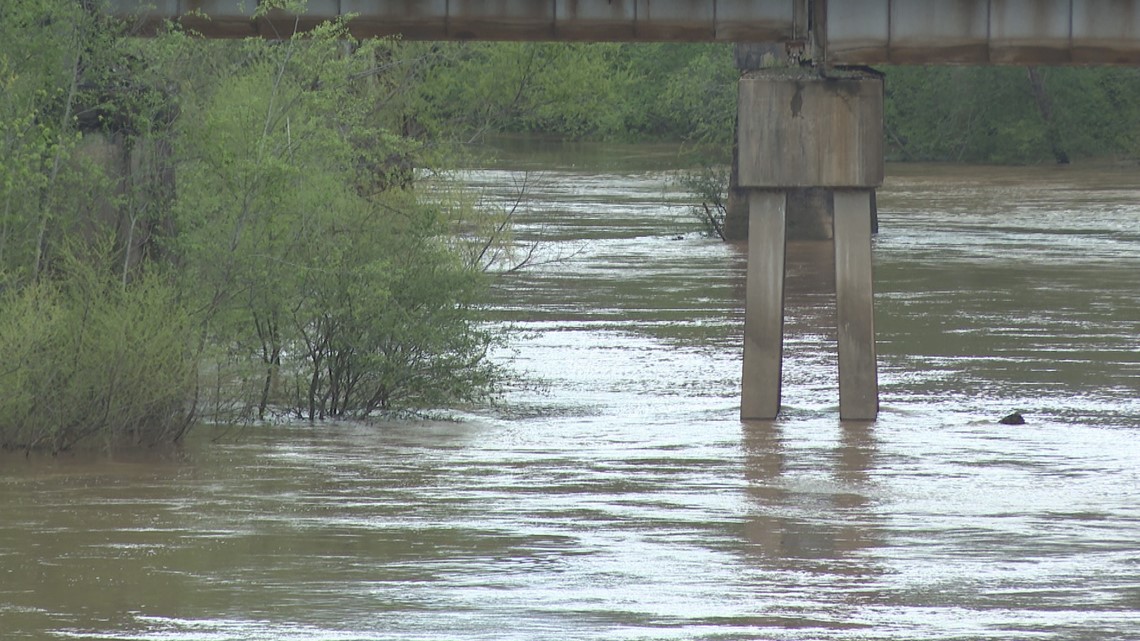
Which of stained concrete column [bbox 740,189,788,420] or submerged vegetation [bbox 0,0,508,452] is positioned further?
stained concrete column [bbox 740,189,788,420]

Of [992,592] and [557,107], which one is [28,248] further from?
[557,107]

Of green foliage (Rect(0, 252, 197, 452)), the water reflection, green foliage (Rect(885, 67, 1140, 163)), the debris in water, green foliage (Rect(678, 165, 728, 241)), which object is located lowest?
the water reflection

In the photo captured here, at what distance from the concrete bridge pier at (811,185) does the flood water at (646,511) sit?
460 mm

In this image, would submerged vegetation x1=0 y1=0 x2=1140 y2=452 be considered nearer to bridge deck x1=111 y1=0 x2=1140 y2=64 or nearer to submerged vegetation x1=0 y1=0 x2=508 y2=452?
submerged vegetation x1=0 y1=0 x2=508 y2=452

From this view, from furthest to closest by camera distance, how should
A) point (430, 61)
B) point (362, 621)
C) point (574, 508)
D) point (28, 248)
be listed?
point (430, 61), point (28, 248), point (574, 508), point (362, 621)

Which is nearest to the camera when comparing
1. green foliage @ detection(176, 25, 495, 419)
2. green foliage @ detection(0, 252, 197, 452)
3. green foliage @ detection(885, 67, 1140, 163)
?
green foliage @ detection(0, 252, 197, 452)

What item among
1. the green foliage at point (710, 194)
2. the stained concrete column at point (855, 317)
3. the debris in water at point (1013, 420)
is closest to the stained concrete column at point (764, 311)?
the stained concrete column at point (855, 317)

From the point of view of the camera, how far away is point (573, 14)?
64.4 ft

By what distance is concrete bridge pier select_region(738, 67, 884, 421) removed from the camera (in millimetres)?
18109

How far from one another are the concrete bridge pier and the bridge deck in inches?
18.0

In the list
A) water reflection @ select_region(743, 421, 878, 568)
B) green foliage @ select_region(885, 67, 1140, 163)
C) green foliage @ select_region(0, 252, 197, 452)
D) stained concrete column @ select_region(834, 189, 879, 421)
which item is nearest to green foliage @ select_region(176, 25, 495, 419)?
green foliage @ select_region(0, 252, 197, 452)

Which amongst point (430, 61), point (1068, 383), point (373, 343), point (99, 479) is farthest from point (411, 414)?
point (430, 61)

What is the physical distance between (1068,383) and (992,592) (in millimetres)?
10335

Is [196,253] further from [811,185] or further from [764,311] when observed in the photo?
[811,185]
